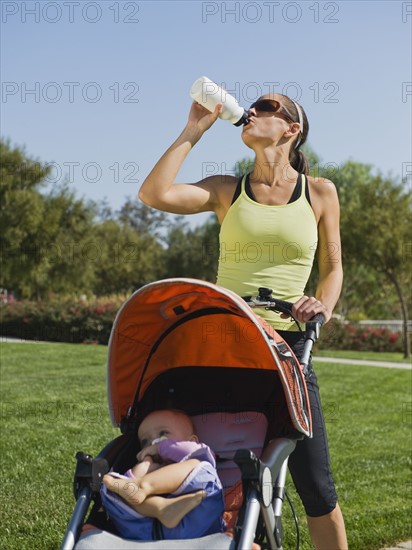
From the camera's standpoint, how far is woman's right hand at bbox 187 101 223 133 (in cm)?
340

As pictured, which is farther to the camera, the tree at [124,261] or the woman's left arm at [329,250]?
the tree at [124,261]

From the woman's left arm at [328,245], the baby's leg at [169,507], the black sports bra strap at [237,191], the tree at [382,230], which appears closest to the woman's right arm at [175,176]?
the black sports bra strap at [237,191]

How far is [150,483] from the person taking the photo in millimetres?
2842

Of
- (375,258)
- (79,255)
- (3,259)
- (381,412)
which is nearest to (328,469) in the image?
(381,412)

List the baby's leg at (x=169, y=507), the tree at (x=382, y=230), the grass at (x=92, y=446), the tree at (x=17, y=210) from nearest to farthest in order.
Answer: the baby's leg at (x=169, y=507)
the grass at (x=92, y=446)
the tree at (x=382, y=230)
the tree at (x=17, y=210)

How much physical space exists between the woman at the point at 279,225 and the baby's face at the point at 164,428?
1.67ft

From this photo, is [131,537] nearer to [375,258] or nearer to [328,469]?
[328,469]

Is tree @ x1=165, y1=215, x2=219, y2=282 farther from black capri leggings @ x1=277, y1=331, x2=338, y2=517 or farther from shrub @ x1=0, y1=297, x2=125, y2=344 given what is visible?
black capri leggings @ x1=277, y1=331, x2=338, y2=517

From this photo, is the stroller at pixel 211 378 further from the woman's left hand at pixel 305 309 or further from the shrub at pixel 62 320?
the shrub at pixel 62 320

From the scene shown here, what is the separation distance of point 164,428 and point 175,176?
1.05 meters

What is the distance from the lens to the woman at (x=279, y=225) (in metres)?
3.33

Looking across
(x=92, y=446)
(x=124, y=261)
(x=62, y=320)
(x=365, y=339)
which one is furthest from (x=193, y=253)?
(x=92, y=446)

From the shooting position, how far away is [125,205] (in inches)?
2835

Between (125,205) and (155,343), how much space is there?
227ft
